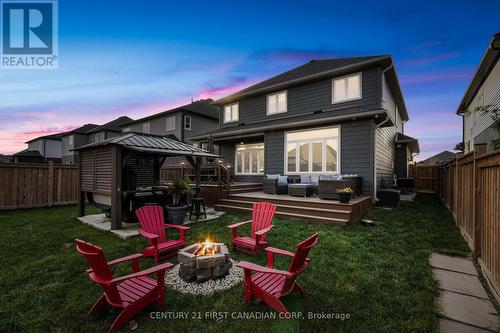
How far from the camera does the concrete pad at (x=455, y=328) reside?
2.15 metres

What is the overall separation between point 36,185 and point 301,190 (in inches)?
461

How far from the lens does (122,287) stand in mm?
2662

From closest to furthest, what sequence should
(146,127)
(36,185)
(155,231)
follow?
(155,231), (36,185), (146,127)

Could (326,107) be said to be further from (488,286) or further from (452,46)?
(488,286)

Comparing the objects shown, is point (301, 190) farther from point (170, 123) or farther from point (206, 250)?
point (170, 123)

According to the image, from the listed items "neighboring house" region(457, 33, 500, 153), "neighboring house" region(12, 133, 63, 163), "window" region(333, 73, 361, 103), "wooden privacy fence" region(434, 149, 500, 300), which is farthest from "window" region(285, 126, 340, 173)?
"neighboring house" region(12, 133, 63, 163)

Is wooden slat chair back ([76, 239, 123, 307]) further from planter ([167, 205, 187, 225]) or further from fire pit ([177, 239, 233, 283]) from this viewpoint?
planter ([167, 205, 187, 225])

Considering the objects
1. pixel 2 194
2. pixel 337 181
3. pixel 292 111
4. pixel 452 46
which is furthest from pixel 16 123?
pixel 452 46

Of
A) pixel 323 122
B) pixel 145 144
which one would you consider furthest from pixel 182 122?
pixel 323 122

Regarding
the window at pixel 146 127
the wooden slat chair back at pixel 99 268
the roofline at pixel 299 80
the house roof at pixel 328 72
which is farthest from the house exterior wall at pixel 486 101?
the window at pixel 146 127

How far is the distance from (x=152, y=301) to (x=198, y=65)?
13027 mm

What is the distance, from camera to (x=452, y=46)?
11.5 meters

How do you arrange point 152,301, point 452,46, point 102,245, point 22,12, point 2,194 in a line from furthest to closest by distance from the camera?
1. point 452,46
2. point 2,194
3. point 22,12
4. point 102,245
5. point 152,301

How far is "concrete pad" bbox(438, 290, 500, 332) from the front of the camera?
7.43ft
